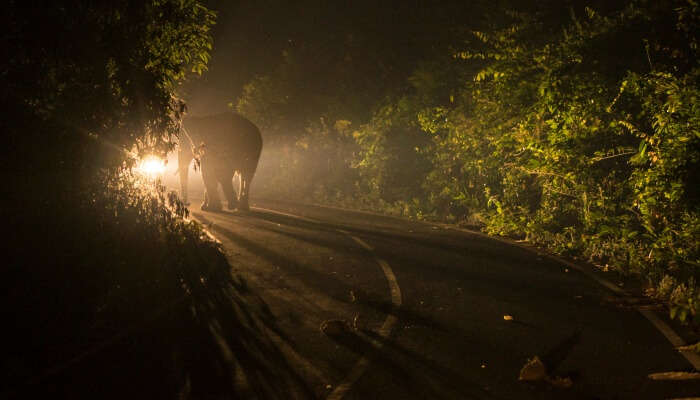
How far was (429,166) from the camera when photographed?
1972 centimetres

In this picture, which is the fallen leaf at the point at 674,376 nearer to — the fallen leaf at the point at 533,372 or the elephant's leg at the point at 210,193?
the fallen leaf at the point at 533,372

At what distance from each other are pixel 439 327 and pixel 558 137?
6430 mm

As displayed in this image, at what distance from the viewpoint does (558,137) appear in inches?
445

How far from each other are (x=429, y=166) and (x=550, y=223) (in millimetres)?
7925

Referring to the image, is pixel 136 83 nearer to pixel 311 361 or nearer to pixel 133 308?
pixel 133 308

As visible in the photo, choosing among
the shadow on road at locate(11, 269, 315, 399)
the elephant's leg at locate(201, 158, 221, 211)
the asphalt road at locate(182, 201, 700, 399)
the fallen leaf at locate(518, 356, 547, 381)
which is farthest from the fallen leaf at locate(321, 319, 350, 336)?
the elephant's leg at locate(201, 158, 221, 211)

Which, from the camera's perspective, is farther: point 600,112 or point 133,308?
point 600,112

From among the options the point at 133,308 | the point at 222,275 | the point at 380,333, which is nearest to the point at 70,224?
the point at 133,308

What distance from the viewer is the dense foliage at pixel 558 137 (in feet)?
27.7

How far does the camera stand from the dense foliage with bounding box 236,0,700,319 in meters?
8.45

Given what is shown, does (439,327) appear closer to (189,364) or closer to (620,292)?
(189,364)

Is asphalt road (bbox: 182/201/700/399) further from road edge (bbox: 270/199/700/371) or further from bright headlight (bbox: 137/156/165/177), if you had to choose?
bright headlight (bbox: 137/156/165/177)

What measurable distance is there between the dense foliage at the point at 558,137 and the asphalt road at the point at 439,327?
1137 mm

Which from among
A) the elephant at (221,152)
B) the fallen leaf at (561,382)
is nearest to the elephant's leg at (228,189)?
the elephant at (221,152)
